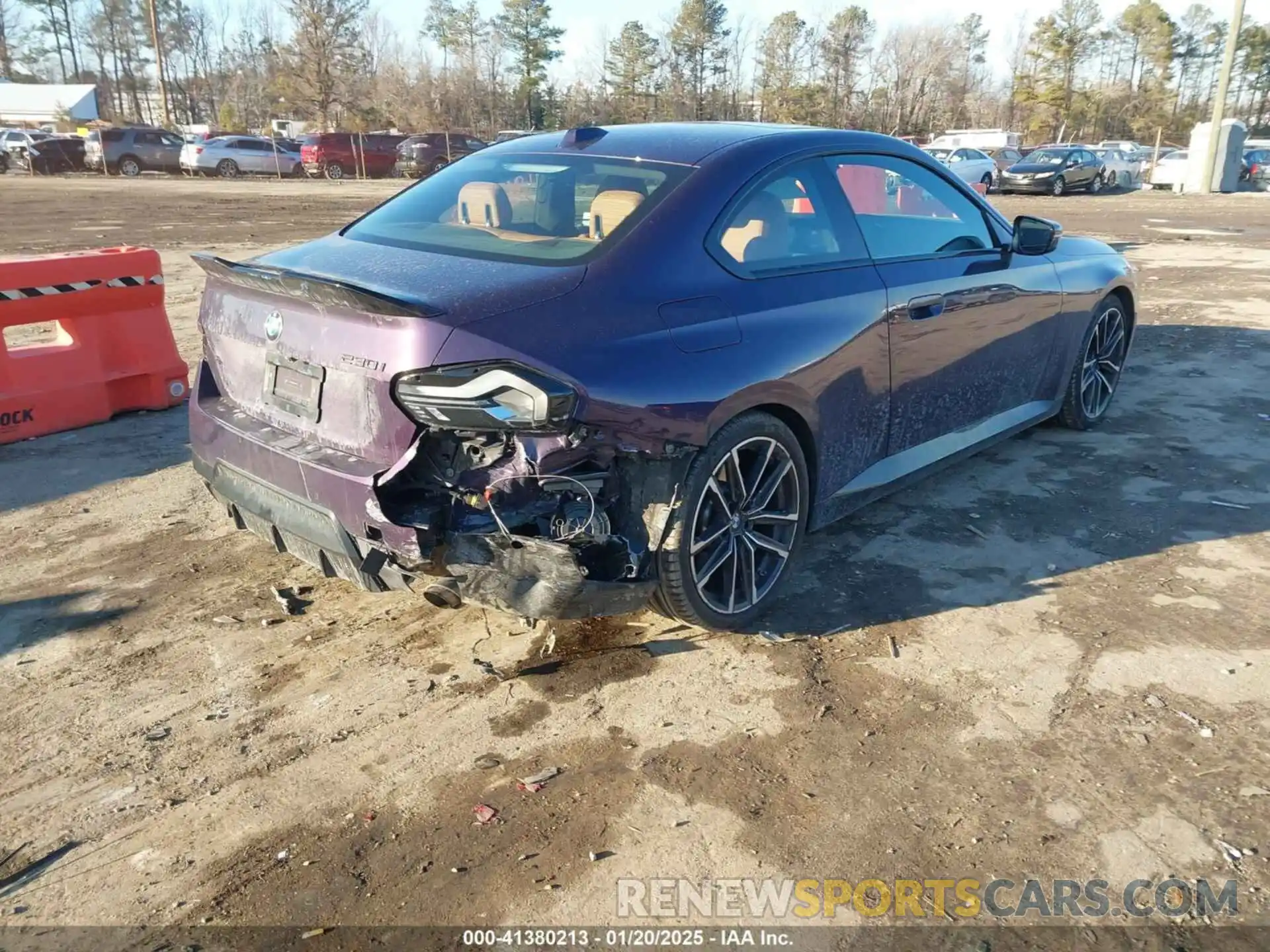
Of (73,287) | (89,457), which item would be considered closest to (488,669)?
(89,457)

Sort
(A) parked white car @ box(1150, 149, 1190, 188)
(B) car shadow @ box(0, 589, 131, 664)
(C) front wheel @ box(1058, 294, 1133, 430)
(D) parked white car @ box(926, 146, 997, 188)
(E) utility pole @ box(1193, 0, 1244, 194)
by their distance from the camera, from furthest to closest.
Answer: (A) parked white car @ box(1150, 149, 1190, 188)
(E) utility pole @ box(1193, 0, 1244, 194)
(D) parked white car @ box(926, 146, 997, 188)
(C) front wheel @ box(1058, 294, 1133, 430)
(B) car shadow @ box(0, 589, 131, 664)

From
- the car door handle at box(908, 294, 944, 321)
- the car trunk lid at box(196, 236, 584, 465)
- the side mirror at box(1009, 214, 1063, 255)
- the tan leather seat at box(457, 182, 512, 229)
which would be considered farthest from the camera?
the side mirror at box(1009, 214, 1063, 255)

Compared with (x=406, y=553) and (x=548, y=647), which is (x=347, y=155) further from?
(x=406, y=553)

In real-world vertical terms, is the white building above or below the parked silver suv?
above

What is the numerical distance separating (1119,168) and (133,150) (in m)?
32.9

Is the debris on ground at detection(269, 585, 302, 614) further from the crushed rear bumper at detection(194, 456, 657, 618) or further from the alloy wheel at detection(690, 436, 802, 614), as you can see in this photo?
the alloy wheel at detection(690, 436, 802, 614)

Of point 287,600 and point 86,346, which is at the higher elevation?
point 86,346

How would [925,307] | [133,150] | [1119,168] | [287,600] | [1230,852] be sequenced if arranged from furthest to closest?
[133,150]
[1119,168]
[925,307]
[287,600]
[1230,852]

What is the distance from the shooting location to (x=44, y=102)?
6016 cm

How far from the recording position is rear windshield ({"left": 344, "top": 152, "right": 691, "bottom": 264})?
10.8ft

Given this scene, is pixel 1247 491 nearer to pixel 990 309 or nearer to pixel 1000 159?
pixel 990 309

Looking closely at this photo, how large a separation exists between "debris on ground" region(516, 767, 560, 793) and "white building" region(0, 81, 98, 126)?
68.4 m

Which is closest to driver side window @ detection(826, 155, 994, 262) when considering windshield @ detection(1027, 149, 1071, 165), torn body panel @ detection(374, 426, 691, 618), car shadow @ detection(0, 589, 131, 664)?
torn body panel @ detection(374, 426, 691, 618)

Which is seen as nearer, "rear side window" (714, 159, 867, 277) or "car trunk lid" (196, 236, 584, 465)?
"car trunk lid" (196, 236, 584, 465)
